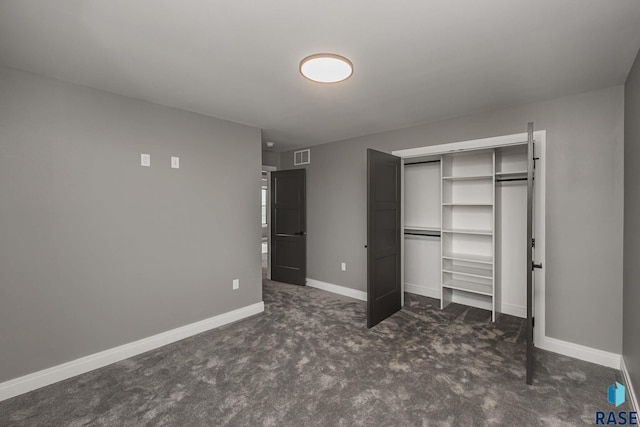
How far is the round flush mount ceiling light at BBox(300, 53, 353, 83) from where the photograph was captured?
2.03 metres

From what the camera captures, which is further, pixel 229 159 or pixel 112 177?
pixel 229 159

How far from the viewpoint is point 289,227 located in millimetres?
5316

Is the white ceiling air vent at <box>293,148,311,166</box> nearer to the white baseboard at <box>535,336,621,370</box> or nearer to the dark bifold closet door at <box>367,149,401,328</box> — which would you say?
the dark bifold closet door at <box>367,149,401,328</box>

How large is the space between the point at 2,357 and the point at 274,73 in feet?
9.83

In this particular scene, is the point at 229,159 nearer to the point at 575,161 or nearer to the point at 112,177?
the point at 112,177

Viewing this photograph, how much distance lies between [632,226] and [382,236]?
212cm

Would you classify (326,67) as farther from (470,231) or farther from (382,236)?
(470,231)

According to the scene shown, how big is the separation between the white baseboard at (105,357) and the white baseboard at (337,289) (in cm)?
165

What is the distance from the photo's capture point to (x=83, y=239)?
2555mm

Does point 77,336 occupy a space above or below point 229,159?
below

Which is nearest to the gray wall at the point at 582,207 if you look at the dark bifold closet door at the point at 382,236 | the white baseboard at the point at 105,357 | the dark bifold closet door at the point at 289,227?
the dark bifold closet door at the point at 382,236

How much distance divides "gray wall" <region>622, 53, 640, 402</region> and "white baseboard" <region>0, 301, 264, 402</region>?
3662 mm

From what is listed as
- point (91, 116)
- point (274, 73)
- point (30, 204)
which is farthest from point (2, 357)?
point (274, 73)
